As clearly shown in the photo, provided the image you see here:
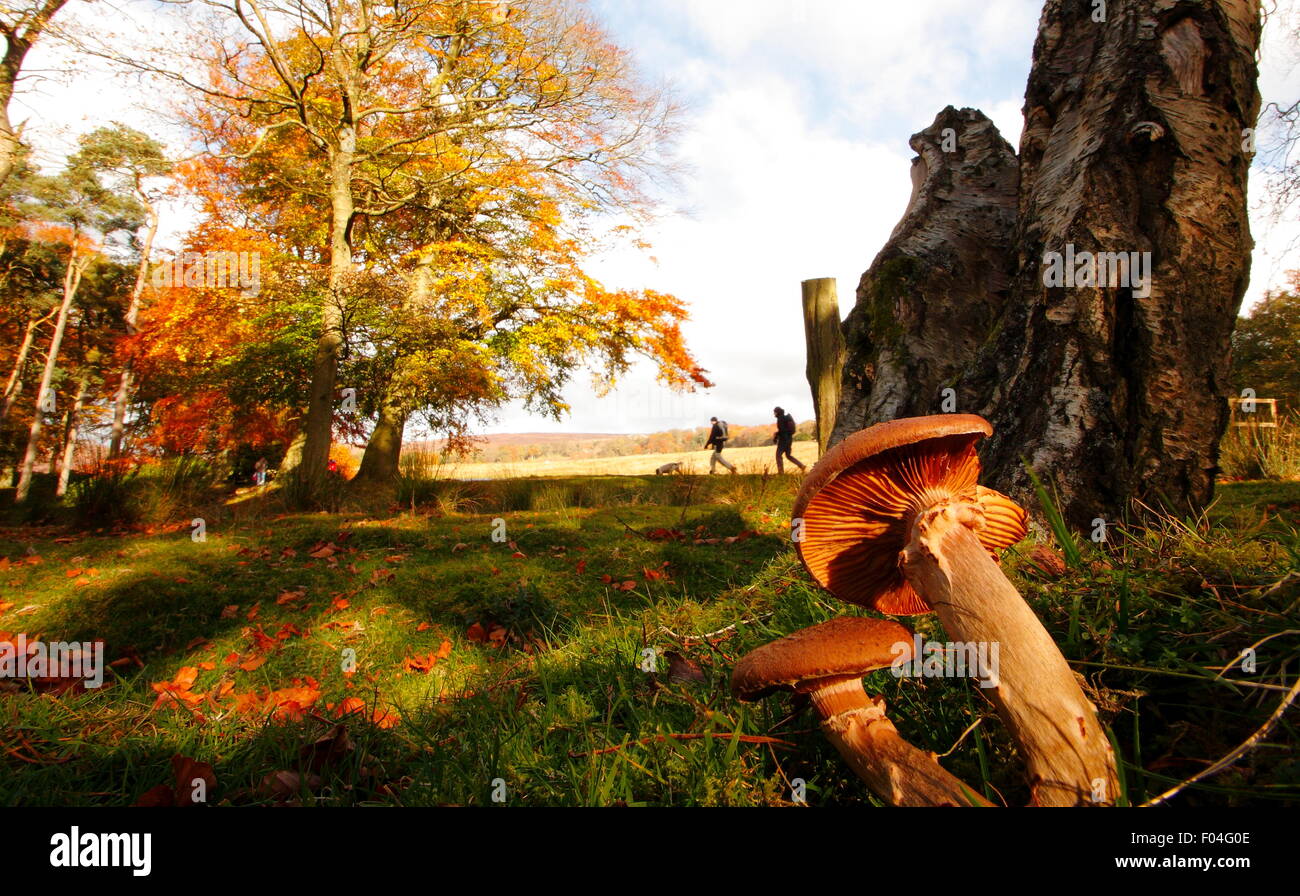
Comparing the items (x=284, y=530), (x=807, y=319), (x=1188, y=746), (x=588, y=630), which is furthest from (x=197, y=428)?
(x=1188, y=746)

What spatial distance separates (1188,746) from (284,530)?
21.5 feet

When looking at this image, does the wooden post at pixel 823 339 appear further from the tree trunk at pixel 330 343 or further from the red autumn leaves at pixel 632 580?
the tree trunk at pixel 330 343

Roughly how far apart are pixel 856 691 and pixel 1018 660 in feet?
1.18

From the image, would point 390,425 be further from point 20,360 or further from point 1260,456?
point 20,360

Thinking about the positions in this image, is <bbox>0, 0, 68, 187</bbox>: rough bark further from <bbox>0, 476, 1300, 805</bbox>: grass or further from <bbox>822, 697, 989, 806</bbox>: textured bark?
<bbox>822, 697, 989, 806</bbox>: textured bark

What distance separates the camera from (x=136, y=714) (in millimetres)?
2455

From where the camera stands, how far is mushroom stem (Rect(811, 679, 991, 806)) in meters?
1.14

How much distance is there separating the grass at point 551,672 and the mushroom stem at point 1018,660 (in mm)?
119

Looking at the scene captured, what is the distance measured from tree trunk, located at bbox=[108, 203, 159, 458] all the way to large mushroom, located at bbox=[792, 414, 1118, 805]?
26515 millimetres

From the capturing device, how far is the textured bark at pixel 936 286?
414 centimetres

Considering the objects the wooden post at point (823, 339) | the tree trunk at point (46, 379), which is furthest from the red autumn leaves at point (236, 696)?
the tree trunk at point (46, 379)

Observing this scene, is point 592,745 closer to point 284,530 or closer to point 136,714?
point 136,714

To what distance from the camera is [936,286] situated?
4254 millimetres

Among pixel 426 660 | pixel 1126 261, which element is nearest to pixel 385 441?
pixel 426 660
